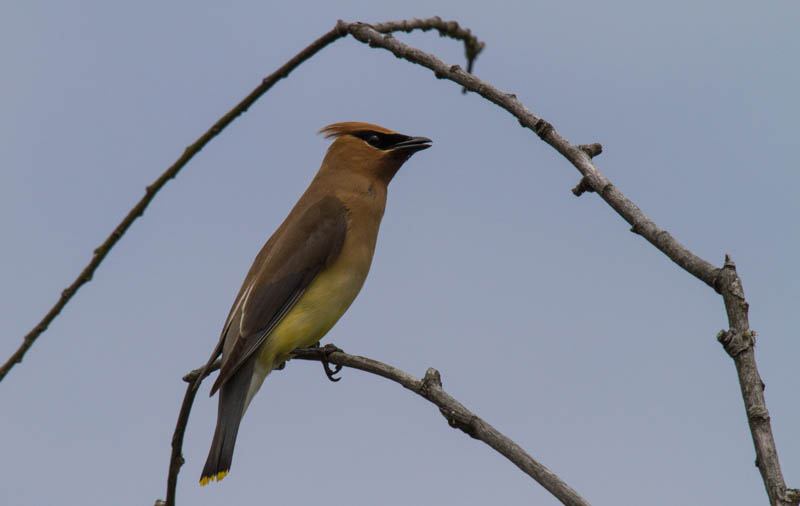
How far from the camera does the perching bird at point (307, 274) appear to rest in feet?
14.1

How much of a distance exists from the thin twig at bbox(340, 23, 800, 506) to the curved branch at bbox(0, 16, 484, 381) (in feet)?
0.39

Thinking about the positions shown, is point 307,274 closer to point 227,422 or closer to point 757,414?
point 227,422

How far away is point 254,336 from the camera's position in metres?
4.33

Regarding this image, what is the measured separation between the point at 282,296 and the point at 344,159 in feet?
3.28

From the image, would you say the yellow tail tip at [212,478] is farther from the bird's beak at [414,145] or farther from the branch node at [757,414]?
the branch node at [757,414]

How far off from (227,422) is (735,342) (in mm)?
2845

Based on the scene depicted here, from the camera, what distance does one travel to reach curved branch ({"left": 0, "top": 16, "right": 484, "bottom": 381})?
109 inches

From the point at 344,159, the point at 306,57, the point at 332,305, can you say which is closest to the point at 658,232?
the point at 306,57

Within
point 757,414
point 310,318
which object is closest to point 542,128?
point 757,414

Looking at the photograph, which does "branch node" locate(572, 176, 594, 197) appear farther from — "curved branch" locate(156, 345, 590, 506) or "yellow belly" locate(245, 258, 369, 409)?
"yellow belly" locate(245, 258, 369, 409)

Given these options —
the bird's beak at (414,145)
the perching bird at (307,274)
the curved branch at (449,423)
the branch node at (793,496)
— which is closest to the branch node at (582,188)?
the curved branch at (449,423)

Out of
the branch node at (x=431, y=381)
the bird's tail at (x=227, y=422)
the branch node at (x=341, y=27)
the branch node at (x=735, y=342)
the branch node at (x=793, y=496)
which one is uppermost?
the branch node at (x=341, y=27)

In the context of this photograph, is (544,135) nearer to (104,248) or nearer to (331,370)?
(104,248)

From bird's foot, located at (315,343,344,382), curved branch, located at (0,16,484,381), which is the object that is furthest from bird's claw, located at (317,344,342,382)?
curved branch, located at (0,16,484,381)
